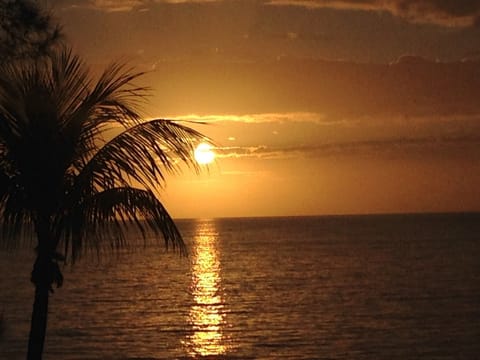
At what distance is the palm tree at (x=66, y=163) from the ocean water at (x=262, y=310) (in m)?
2.89

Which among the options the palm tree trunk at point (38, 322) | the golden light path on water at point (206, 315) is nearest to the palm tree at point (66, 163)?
the palm tree trunk at point (38, 322)

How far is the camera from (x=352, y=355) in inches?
1351

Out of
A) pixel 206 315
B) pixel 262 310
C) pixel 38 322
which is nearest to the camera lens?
pixel 38 322

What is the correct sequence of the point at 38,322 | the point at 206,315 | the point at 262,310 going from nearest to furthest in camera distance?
1. the point at 38,322
2. the point at 206,315
3. the point at 262,310

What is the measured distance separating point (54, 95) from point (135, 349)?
102 ft

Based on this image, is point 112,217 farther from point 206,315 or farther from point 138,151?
point 206,315

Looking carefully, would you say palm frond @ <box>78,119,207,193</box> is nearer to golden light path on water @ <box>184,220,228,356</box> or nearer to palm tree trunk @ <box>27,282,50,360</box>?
palm tree trunk @ <box>27,282,50,360</box>

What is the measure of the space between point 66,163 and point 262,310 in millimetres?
45403

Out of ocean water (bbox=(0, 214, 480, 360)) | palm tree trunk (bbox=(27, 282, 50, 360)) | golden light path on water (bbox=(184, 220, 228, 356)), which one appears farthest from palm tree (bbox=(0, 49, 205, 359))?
golden light path on water (bbox=(184, 220, 228, 356))

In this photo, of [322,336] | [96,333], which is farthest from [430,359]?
[96,333]

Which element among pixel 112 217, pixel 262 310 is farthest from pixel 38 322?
pixel 262 310

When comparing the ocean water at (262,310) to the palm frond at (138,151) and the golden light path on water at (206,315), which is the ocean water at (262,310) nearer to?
the golden light path on water at (206,315)

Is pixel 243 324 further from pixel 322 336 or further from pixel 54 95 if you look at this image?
pixel 54 95

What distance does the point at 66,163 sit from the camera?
7.73 meters
